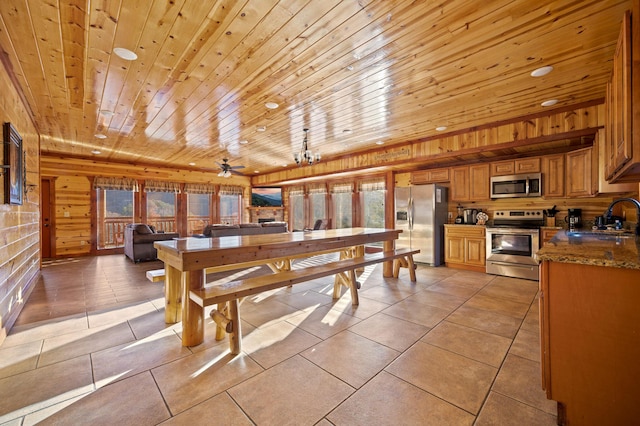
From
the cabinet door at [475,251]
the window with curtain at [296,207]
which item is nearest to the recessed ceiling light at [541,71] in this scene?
the cabinet door at [475,251]

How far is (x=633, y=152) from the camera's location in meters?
1.34

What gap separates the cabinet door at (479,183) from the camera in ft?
16.6

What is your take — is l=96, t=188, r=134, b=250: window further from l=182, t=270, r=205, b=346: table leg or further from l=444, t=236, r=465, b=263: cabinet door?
l=444, t=236, r=465, b=263: cabinet door

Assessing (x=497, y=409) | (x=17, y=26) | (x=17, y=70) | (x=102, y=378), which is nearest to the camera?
(x=497, y=409)

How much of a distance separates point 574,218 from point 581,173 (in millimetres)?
746

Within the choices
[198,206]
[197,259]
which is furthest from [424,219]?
[198,206]

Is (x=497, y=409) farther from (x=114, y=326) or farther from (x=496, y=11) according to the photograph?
(x=114, y=326)

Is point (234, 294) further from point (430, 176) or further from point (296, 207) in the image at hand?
point (296, 207)

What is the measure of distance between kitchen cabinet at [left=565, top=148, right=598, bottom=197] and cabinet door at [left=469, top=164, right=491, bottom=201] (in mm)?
1098

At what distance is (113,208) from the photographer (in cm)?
758

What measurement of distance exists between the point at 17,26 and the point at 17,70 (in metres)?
0.96

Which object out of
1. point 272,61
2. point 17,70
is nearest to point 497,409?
point 272,61

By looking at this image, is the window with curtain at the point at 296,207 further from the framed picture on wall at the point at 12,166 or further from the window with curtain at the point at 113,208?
the framed picture on wall at the point at 12,166

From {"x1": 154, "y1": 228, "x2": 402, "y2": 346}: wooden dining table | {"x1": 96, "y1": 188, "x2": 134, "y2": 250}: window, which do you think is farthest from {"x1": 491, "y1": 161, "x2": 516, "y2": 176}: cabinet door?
{"x1": 96, "y1": 188, "x2": 134, "y2": 250}: window
